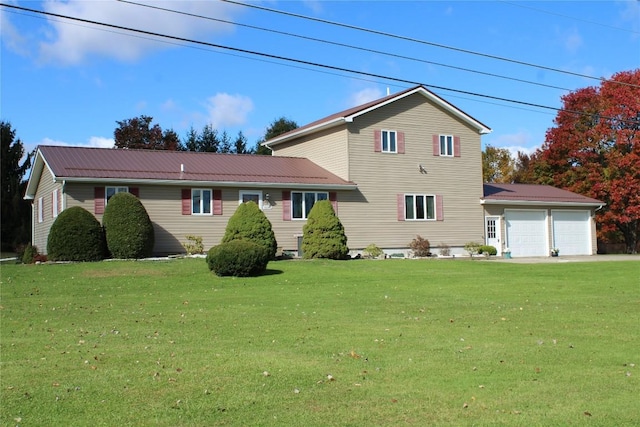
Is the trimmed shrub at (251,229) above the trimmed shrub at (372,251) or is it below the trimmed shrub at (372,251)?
above

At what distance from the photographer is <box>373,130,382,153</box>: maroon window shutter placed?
2948cm

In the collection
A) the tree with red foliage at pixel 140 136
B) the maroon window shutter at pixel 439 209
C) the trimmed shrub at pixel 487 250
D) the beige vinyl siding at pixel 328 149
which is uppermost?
the tree with red foliage at pixel 140 136

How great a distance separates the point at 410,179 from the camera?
30219mm

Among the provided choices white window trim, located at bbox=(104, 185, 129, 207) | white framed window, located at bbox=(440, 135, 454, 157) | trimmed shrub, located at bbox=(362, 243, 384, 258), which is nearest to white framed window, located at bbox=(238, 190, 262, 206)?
white window trim, located at bbox=(104, 185, 129, 207)

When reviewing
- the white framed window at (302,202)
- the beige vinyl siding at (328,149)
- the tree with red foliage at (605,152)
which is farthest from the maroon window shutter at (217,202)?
the tree with red foliage at (605,152)

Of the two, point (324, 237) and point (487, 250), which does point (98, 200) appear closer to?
point (324, 237)

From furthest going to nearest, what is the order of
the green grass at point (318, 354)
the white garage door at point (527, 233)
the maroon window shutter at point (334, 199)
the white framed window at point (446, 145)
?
the white garage door at point (527, 233) → the white framed window at point (446, 145) → the maroon window shutter at point (334, 199) → the green grass at point (318, 354)

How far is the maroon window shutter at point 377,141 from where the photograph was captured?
29481mm

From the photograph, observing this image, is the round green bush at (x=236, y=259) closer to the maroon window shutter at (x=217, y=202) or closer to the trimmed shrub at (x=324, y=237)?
the trimmed shrub at (x=324, y=237)

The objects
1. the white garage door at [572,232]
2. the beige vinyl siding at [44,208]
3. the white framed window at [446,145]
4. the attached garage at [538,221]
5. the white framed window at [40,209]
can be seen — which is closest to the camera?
the beige vinyl siding at [44,208]

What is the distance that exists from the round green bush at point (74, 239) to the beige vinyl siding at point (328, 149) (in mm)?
11350

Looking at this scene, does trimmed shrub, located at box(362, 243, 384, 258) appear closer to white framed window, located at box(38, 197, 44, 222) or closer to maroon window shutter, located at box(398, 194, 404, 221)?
maroon window shutter, located at box(398, 194, 404, 221)

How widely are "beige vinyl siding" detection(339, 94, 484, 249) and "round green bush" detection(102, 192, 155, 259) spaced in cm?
916

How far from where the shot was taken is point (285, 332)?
33.1 feet
